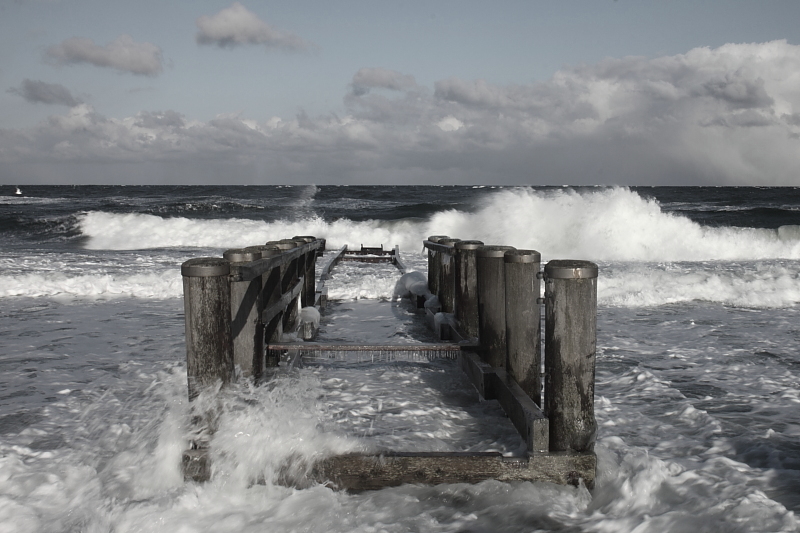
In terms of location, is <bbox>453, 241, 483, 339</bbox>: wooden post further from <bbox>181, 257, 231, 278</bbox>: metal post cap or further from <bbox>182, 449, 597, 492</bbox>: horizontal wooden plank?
<bbox>181, 257, 231, 278</bbox>: metal post cap

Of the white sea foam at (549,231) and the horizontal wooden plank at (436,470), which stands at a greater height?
the white sea foam at (549,231)

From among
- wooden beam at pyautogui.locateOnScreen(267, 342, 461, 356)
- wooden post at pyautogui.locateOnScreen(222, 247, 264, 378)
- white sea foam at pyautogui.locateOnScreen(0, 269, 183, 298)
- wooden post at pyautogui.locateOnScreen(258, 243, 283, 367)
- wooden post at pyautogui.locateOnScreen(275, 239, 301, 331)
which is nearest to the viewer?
wooden post at pyautogui.locateOnScreen(222, 247, 264, 378)

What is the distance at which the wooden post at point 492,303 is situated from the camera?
4078 millimetres

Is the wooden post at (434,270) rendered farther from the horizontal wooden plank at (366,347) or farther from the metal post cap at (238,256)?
Result: the metal post cap at (238,256)

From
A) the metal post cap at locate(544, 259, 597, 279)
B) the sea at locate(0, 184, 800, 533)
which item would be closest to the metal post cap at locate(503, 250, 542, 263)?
the metal post cap at locate(544, 259, 597, 279)

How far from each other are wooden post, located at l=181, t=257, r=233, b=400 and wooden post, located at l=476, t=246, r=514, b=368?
6.07 feet

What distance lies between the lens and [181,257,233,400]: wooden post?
291cm

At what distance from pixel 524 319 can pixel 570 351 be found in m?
0.69

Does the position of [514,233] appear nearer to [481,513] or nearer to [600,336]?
[600,336]

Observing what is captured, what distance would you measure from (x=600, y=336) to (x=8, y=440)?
5.95 meters

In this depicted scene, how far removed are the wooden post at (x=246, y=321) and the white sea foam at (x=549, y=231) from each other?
15.3 meters

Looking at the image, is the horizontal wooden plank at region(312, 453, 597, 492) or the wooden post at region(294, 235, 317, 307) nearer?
the horizontal wooden plank at region(312, 453, 597, 492)

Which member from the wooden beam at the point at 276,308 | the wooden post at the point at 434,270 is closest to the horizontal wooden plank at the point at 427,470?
the wooden beam at the point at 276,308

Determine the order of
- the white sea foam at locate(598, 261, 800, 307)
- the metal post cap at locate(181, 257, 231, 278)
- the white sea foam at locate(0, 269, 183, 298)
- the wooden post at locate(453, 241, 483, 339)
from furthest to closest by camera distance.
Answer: the white sea foam at locate(0, 269, 183, 298) → the white sea foam at locate(598, 261, 800, 307) → the wooden post at locate(453, 241, 483, 339) → the metal post cap at locate(181, 257, 231, 278)
